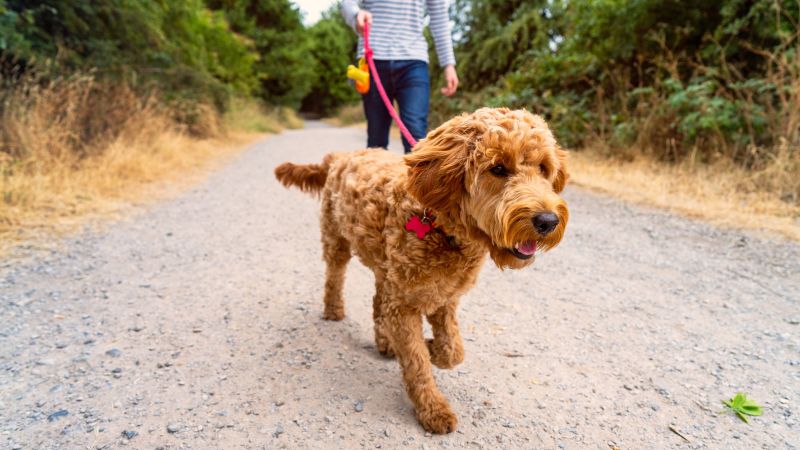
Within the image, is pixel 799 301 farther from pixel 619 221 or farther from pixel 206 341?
pixel 206 341

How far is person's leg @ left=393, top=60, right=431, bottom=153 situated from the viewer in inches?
149

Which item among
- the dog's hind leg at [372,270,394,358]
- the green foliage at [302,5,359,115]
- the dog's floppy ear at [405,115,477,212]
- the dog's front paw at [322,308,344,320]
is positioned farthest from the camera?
the green foliage at [302,5,359,115]

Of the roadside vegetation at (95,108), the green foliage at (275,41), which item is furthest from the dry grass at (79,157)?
the green foliage at (275,41)

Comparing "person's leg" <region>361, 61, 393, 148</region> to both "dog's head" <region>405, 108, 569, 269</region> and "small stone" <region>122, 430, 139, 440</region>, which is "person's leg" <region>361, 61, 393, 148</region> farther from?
"small stone" <region>122, 430, 139, 440</region>

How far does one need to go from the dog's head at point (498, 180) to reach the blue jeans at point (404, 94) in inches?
62.6

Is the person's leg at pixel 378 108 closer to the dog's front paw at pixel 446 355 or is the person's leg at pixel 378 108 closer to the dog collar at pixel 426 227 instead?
the dog collar at pixel 426 227

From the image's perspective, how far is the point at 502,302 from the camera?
3619 millimetres

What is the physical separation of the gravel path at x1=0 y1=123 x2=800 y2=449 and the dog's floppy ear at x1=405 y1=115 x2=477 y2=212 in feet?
3.67

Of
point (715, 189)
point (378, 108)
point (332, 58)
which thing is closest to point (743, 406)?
point (378, 108)

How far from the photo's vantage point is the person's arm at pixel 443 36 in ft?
13.1

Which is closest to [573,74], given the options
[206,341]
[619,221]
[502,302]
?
[619,221]

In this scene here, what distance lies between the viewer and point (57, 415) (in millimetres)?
2205

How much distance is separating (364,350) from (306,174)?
1460mm

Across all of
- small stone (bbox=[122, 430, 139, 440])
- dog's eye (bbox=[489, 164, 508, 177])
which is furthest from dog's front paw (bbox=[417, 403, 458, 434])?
small stone (bbox=[122, 430, 139, 440])
